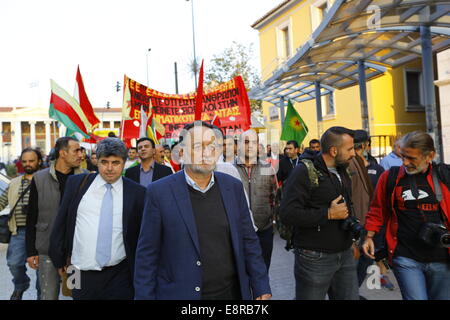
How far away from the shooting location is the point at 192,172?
2682mm

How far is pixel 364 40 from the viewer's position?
862 cm

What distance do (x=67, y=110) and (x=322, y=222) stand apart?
20.1 ft

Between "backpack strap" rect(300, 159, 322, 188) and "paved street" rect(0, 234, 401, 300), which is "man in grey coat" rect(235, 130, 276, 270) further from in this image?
"backpack strap" rect(300, 159, 322, 188)

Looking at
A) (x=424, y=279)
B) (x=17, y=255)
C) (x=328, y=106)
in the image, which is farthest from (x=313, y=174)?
(x=328, y=106)

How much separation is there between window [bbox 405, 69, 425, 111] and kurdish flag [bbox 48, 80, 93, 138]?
19.9 metres

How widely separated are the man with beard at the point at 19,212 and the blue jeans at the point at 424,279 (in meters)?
3.80

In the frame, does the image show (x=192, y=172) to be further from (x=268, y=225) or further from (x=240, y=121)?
(x=240, y=121)

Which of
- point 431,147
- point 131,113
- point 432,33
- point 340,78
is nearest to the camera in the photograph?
point 431,147

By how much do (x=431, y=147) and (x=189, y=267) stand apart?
2.04 meters

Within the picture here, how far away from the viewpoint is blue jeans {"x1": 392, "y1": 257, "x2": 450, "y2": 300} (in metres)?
3.20

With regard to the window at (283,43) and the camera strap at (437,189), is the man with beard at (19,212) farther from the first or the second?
the window at (283,43)

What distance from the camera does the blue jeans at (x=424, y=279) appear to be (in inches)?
126

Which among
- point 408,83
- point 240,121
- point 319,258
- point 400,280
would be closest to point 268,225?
point 319,258

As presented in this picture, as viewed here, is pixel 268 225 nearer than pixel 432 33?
Yes
